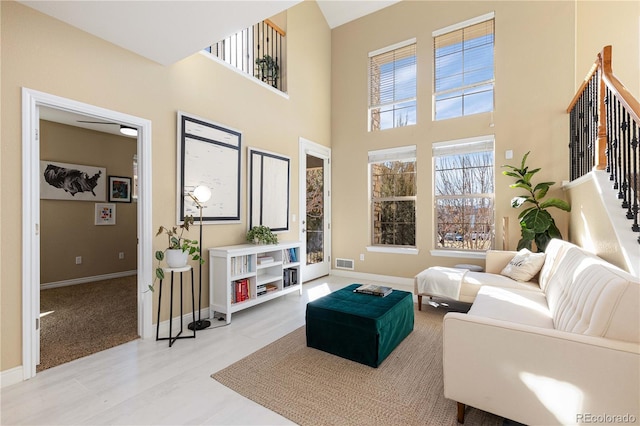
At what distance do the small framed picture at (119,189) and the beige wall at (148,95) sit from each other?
11.0 feet

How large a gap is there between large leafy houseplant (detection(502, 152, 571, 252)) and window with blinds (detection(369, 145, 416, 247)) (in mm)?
1503

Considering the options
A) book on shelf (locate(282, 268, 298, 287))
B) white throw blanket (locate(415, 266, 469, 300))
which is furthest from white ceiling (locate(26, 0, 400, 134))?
white throw blanket (locate(415, 266, 469, 300))

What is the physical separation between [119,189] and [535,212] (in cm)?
691

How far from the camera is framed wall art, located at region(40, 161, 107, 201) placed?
4918mm

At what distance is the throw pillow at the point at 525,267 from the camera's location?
3.25 meters

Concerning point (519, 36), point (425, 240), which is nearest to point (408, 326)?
point (425, 240)

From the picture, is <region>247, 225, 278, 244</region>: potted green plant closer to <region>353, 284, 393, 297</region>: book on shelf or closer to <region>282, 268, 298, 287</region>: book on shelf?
<region>282, 268, 298, 287</region>: book on shelf

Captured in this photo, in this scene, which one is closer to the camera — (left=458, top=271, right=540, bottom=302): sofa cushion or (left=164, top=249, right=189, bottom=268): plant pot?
(left=164, top=249, right=189, bottom=268): plant pot

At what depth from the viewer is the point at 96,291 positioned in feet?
15.5

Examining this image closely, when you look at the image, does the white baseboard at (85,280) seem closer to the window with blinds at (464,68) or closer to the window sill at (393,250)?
the window sill at (393,250)

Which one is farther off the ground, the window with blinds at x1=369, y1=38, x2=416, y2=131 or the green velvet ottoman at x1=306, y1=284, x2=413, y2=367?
the window with blinds at x1=369, y1=38, x2=416, y2=131

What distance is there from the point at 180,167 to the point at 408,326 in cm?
288

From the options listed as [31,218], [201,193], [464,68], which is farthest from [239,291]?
[464,68]

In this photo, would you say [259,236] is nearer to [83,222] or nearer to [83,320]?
[83,320]
